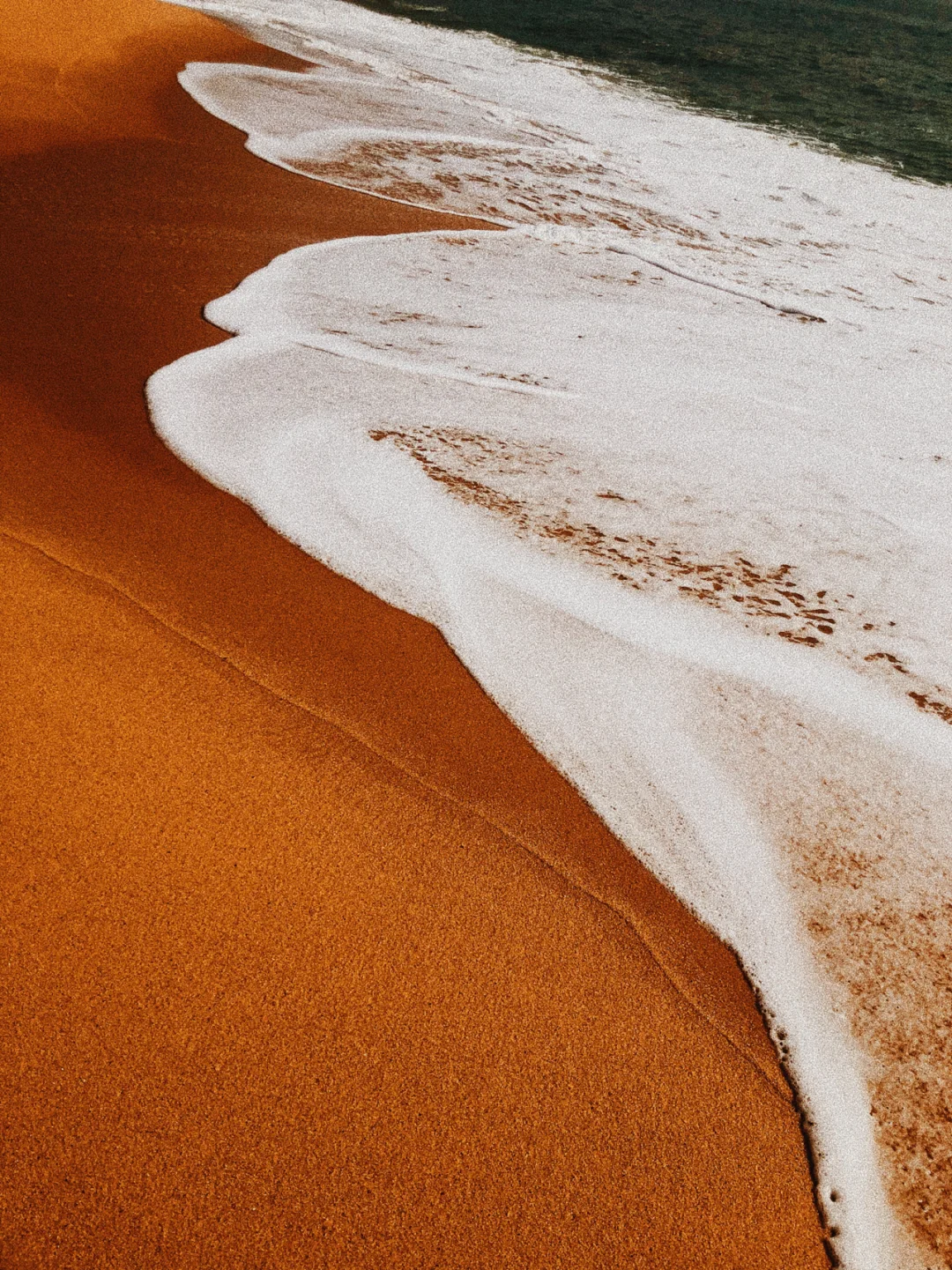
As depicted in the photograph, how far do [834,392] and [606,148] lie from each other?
6013 millimetres

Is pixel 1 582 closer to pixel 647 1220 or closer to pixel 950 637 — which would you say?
pixel 647 1220

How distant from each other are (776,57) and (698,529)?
18.4 m

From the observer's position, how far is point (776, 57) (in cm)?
1764

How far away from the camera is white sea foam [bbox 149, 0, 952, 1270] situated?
1.98m

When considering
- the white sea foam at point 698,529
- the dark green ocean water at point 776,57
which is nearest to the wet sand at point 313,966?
the white sea foam at point 698,529

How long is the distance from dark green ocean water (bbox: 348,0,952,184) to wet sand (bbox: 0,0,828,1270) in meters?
11.0

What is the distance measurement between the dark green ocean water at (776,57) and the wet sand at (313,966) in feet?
36.0

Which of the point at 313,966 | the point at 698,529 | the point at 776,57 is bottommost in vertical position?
the point at 313,966

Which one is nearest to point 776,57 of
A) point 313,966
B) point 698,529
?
point 698,529

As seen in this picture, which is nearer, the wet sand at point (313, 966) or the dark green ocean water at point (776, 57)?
the wet sand at point (313, 966)

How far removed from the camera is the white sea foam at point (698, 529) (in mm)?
1983

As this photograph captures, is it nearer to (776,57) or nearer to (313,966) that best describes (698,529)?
(313,966)

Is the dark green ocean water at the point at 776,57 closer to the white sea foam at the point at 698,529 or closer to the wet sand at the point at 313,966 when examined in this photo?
the white sea foam at the point at 698,529

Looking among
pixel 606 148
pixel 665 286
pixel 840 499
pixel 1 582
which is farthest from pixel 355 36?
pixel 1 582
